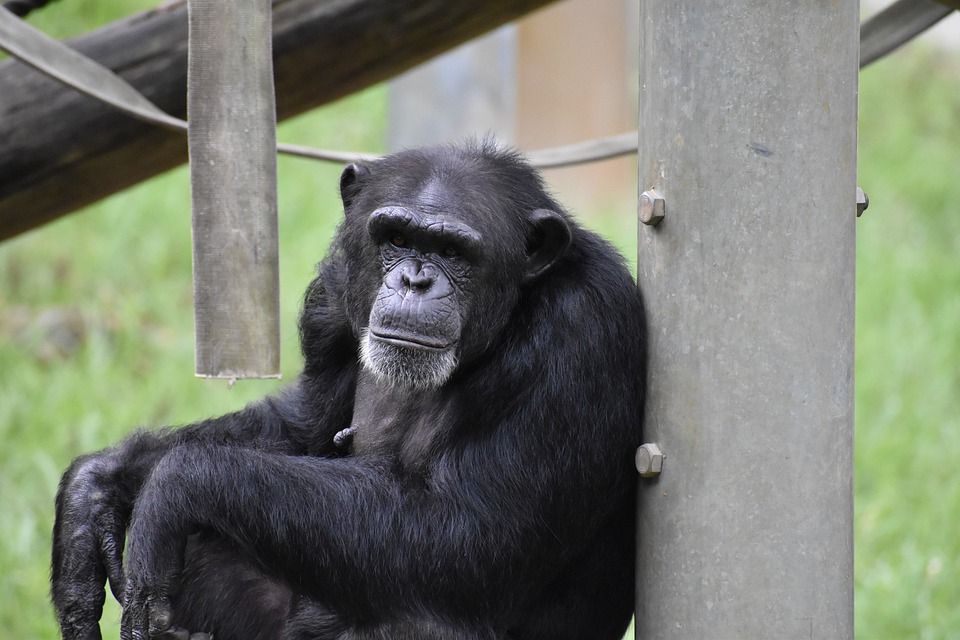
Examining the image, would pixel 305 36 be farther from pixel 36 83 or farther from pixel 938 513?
pixel 938 513

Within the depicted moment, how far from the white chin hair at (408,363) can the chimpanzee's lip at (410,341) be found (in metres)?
0.02

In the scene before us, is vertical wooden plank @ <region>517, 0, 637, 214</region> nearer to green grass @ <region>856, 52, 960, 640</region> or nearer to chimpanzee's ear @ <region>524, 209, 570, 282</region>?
green grass @ <region>856, 52, 960, 640</region>

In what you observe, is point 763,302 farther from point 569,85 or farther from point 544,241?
point 569,85

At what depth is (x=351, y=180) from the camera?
4.17 metres

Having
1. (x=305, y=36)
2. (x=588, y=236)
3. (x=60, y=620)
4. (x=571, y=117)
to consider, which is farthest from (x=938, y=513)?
(x=571, y=117)

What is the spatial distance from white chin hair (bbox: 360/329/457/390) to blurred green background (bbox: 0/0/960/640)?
118 inches

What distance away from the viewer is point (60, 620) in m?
3.83

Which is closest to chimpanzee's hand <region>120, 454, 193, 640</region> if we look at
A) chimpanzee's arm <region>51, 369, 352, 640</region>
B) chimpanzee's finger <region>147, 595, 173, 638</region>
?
chimpanzee's finger <region>147, 595, 173, 638</region>

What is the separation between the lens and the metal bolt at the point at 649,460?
3281mm

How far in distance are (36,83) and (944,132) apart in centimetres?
1112

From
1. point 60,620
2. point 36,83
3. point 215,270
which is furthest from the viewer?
point 36,83

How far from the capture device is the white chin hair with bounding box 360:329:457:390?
3.76 meters

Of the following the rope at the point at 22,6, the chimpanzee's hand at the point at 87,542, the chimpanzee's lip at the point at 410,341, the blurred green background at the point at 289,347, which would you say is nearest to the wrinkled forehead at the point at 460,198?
the chimpanzee's lip at the point at 410,341

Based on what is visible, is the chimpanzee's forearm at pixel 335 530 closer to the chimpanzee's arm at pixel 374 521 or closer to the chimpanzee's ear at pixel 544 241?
the chimpanzee's arm at pixel 374 521
